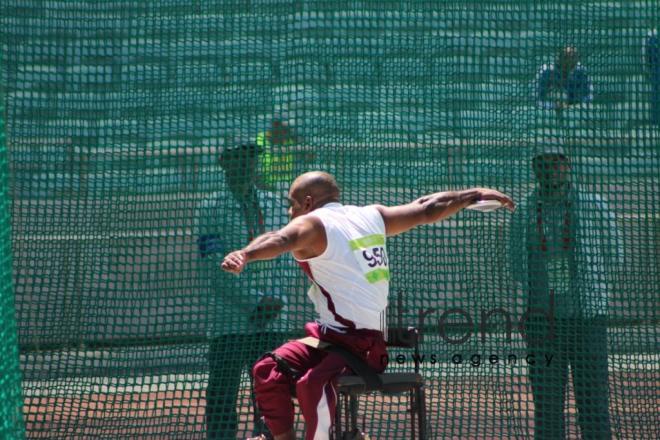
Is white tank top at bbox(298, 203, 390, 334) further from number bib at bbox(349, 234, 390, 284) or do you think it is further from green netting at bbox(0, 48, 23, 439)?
green netting at bbox(0, 48, 23, 439)

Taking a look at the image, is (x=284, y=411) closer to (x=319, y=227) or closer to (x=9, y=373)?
(x=319, y=227)

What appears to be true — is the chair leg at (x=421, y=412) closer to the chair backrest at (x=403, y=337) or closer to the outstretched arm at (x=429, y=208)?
the chair backrest at (x=403, y=337)

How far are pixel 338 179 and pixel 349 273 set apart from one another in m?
1.47

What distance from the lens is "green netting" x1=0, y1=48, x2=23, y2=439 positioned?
3988 mm

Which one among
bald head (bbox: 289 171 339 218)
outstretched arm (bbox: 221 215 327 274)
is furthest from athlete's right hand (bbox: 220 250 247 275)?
bald head (bbox: 289 171 339 218)

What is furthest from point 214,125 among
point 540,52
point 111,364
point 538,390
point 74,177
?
point 538,390

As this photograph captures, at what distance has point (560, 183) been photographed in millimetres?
5629

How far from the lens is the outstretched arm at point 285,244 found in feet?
12.2

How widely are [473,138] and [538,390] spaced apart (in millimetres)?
1627

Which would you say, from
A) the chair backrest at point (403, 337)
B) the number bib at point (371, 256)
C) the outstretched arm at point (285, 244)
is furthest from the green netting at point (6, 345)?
the chair backrest at point (403, 337)

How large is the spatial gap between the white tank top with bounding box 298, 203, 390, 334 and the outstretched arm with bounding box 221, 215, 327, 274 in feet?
0.17

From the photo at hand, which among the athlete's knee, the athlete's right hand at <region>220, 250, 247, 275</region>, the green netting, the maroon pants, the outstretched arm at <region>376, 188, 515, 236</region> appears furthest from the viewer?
the outstretched arm at <region>376, 188, 515, 236</region>

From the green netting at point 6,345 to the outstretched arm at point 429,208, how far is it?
6.06 ft

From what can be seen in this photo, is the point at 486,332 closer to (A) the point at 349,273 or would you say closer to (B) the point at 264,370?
(A) the point at 349,273
